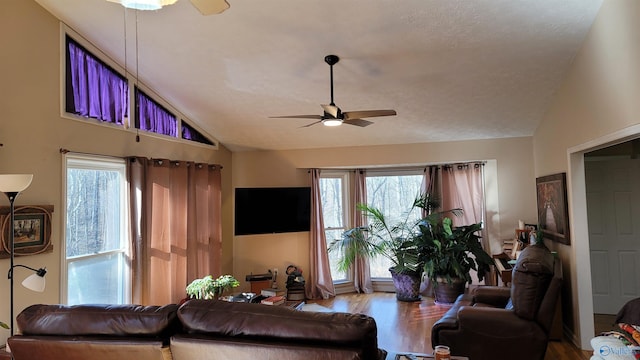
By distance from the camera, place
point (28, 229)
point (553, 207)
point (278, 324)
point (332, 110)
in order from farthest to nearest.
→ point (553, 207) → point (332, 110) → point (28, 229) → point (278, 324)

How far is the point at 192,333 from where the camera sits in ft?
6.31

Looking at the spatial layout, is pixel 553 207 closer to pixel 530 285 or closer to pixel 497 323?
pixel 530 285

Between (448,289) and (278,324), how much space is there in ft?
13.6

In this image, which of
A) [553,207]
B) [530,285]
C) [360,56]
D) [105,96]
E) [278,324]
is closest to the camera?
[278,324]

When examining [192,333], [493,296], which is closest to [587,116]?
[493,296]

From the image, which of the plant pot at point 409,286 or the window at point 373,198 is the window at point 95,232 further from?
the plant pot at point 409,286

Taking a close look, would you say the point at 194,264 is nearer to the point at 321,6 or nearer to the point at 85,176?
the point at 85,176

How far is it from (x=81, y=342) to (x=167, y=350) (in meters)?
0.45

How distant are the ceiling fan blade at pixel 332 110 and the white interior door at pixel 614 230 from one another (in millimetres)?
3765

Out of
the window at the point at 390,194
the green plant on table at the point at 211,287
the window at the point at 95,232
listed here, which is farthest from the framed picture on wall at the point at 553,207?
the window at the point at 95,232

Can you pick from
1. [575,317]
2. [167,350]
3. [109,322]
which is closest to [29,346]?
[109,322]

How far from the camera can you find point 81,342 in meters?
1.92

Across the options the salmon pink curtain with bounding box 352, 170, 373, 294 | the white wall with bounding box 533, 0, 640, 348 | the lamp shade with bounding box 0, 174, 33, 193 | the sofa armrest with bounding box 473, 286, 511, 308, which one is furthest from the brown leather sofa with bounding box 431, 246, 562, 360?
the lamp shade with bounding box 0, 174, 33, 193

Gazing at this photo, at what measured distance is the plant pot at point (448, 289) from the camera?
17.3ft
